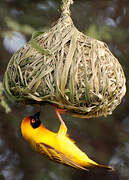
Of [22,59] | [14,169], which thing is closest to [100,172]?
[14,169]

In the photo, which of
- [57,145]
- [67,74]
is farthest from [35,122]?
[67,74]

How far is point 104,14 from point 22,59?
178 centimetres

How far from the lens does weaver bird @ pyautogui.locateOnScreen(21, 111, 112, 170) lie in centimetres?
147

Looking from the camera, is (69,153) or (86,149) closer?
(69,153)

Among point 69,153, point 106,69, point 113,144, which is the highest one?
point 106,69

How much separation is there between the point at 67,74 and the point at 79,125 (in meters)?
1.78

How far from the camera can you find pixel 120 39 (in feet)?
9.02

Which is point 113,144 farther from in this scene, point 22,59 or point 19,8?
point 22,59

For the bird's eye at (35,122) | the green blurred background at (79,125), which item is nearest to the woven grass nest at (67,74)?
the bird's eye at (35,122)

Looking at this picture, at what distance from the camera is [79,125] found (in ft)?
10.0

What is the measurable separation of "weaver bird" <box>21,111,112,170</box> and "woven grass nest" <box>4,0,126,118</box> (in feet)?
0.44

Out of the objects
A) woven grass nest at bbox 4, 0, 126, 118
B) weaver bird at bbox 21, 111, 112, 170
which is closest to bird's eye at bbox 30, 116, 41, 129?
weaver bird at bbox 21, 111, 112, 170

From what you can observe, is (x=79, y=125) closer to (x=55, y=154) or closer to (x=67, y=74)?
(x=55, y=154)

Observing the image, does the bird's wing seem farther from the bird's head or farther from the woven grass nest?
the woven grass nest
